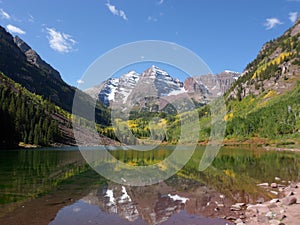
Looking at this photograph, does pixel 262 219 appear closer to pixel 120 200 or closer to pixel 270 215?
pixel 270 215

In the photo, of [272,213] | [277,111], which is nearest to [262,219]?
[272,213]

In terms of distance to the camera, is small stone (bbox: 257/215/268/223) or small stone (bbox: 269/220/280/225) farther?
small stone (bbox: 257/215/268/223)

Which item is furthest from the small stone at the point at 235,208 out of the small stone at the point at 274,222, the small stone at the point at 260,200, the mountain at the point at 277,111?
the mountain at the point at 277,111

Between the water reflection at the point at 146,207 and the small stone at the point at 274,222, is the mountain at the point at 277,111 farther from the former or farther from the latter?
the small stone at the point at 274,222

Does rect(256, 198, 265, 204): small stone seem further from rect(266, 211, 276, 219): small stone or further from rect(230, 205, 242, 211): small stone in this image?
rect(266, 211, 276, 219): small stone

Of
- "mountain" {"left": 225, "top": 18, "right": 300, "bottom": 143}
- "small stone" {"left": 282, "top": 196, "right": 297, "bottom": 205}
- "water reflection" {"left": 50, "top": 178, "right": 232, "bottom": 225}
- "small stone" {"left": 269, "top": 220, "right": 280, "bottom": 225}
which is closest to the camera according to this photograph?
"small stone" {"left": 269, "top": 220, "right": 280, "bottom": 225}

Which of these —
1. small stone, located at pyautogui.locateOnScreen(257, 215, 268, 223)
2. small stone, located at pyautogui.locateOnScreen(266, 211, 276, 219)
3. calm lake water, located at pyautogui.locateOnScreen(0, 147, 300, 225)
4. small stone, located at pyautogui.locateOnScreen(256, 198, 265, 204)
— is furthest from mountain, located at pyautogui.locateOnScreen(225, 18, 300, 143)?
small stone, located at pyautogui.locateOnScreen(257, 215, 268, 223)

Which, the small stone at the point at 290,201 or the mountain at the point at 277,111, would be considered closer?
the small stone at the point at 290,201

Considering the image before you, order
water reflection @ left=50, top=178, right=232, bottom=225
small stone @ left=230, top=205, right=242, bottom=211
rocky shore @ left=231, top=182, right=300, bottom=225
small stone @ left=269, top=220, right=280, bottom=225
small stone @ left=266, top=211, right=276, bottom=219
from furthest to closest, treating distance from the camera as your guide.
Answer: small stone @ left=230, top=205, right=242, bottom=211 → water reflection @ left=50, top=178, right=232, bottom=225 → small stone @ left=266, top=211, right=276, bottom=219 → rocky shore @ left=231, top=182, right=300, bottom=225 → small stone @ left=269, top=220, right=280, bottom=225

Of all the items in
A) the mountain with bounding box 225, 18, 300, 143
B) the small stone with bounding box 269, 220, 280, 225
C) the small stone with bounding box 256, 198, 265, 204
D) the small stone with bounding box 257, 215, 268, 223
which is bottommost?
the small stone with bounding box 256, 198, 265, 204

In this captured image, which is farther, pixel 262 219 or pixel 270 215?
pixel 270 215

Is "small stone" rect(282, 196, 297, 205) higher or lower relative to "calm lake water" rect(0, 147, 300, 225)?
higher

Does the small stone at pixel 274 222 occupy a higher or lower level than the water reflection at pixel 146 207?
higher

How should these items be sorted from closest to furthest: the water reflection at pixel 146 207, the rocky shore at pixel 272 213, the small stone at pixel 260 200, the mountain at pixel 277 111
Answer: the rocky shore at pixel 272 213, the water reflection at pixel 146 207, the small stone at pixel 260 200, the mountain at pixel 277 111
